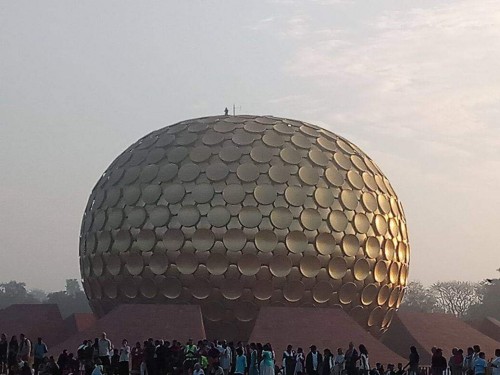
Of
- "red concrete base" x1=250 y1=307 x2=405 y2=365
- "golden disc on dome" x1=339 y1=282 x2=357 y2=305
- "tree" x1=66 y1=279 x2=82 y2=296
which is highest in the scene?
"tree" x1=66 y1=279 x2=82 y2=296

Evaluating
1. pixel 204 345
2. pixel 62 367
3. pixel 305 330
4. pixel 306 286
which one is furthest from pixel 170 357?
pixel 306 286

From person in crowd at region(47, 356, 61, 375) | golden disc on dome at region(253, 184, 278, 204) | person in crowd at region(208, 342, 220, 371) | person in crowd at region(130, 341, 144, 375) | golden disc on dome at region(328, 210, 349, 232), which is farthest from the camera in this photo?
golden disc on dome at region(328, 210, 349, 232)

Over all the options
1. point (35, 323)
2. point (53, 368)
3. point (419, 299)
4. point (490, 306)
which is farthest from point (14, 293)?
point (53, 368)

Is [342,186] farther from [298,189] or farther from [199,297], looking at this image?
[199,297]

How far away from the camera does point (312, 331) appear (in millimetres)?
23547

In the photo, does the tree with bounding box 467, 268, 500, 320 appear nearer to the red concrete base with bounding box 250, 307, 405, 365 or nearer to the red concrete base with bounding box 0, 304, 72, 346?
the red concrete base with bounding box 0, 304, 72, 346

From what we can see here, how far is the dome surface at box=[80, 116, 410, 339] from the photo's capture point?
2502 cm

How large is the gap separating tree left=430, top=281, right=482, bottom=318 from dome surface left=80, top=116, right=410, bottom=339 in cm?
5113

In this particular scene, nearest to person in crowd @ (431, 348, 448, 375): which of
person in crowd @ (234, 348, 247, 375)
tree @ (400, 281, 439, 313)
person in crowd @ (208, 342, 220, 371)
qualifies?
person in crowd @ (234, 348, 247, 375)

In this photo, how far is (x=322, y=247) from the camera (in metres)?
25.4

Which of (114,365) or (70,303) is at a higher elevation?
(70,303)

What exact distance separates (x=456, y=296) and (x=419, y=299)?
5741mm

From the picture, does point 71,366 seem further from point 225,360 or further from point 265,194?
point 265,194

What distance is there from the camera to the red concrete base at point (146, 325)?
23.6m
